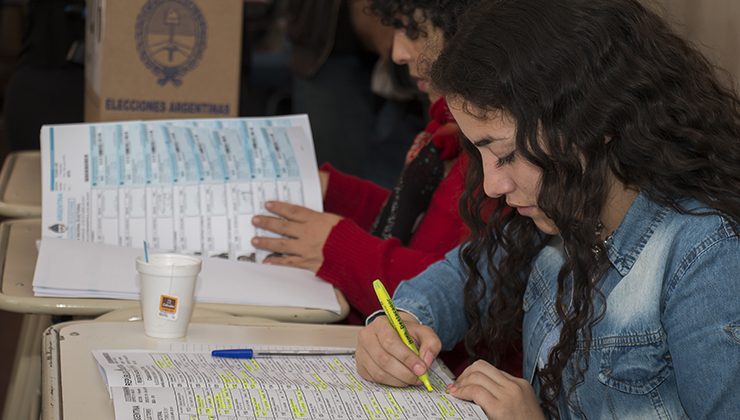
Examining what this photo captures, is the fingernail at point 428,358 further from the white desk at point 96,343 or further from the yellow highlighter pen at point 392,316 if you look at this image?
the white desk at point 96,343

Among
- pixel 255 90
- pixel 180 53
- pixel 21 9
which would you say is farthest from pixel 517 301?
pixel 21 9

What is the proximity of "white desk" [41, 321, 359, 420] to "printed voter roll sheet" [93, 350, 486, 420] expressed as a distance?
0.02 metres

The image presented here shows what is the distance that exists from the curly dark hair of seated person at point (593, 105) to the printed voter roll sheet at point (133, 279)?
54 cm

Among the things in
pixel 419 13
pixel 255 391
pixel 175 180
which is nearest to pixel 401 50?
pixel 419 13

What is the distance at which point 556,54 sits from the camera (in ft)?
3.69

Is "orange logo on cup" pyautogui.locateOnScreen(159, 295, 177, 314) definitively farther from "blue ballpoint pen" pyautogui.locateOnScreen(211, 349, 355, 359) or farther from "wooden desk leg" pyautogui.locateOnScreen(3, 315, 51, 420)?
"wooden desk leg" pyautogui.locateOnScreen(3, 315, 51, 420)

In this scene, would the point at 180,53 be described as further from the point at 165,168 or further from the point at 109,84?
the point at 165,168

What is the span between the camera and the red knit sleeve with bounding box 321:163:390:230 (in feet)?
7.03

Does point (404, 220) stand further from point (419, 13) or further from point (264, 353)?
point (264, 353)

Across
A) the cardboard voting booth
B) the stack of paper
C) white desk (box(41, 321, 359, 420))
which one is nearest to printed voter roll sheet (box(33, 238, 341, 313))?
the stack of paper

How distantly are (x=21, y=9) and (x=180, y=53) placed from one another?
15.1ft

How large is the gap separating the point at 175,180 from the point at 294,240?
9.4 inches

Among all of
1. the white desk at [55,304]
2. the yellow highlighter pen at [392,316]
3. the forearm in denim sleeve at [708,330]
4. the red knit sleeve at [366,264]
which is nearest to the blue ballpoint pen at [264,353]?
the yellow highlighter pen at [392,316]

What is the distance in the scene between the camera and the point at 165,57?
2.19 m
